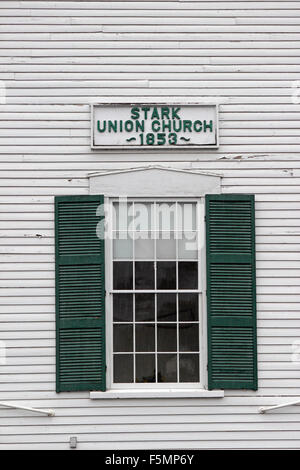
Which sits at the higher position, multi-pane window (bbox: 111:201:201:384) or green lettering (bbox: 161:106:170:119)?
green lettering (bbox: 161:106:170:119)

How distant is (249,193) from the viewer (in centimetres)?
934

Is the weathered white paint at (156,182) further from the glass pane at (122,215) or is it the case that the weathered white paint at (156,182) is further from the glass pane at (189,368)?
the glass pane at (189,368)

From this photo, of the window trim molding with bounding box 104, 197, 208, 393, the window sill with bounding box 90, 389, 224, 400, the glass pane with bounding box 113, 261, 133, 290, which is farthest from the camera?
the glass pane with bounding box 113, 261, 133, 290

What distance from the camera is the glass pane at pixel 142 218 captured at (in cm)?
932

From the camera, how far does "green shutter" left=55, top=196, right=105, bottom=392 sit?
9094 millimetres

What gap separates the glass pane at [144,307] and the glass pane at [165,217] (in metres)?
0.84

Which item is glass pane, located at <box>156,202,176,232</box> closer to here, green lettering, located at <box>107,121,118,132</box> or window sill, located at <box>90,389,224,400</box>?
green lettering, located at <box>107,121,118,132</box>

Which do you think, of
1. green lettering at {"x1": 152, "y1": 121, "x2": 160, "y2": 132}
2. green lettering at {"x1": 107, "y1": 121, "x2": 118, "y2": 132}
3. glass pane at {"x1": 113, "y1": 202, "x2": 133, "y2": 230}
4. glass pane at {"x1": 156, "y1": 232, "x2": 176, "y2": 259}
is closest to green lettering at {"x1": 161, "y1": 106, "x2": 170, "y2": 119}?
green lettering at {"x1": 152, "y1": 121, "x2": 160, "y2": 132}

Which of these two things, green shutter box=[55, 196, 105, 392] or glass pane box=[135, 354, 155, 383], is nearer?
green shutter box=[55, 196, 105, 392]

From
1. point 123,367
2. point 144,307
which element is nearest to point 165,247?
point 144,307

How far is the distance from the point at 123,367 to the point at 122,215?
1.82m

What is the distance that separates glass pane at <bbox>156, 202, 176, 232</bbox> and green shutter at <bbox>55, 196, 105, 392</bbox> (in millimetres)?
680

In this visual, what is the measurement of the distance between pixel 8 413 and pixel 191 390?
218 centimetres

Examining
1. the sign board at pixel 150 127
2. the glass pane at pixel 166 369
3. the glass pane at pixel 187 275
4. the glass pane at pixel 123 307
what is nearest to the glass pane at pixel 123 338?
the glass pane at pixel 123 307
